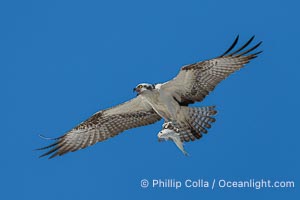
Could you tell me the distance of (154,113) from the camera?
69.9 ft

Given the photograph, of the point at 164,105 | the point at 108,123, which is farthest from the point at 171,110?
the point at 108,123

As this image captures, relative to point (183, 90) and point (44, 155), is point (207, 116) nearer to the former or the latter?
point (183, 90)

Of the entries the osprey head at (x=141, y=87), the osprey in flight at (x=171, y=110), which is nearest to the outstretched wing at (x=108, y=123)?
the osprey in flight at (x=171, y=110)

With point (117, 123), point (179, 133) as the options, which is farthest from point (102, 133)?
point (179, 133)

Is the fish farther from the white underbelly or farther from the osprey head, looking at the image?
the osprey head

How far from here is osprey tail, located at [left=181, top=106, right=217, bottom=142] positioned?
20.5 metres

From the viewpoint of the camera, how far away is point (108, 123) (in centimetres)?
2138

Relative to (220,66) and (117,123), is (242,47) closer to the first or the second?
(220,66)

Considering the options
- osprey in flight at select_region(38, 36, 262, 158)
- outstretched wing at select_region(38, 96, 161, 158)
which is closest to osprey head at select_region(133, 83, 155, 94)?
osprey in flight at select_region(38, 36, 262, 158)

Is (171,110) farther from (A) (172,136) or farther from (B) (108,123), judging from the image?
(B) (108,123)

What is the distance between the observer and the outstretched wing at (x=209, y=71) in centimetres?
2003

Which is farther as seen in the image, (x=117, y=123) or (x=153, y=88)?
(x=117, y=123)

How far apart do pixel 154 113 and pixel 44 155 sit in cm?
269

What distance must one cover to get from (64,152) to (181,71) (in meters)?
3.27
